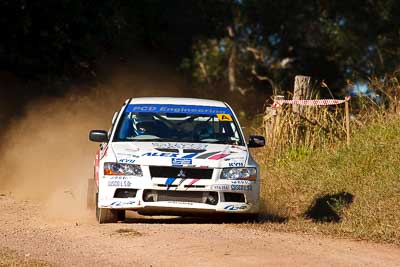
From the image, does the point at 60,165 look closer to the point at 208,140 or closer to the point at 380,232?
the point at 208,140

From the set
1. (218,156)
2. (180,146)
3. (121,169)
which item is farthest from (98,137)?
(218,156)

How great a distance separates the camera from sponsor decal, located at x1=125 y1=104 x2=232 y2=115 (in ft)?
45.4

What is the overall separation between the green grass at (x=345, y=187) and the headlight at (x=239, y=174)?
2.02ft

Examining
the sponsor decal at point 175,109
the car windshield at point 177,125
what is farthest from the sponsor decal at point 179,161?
the sponsor decal at point 175,109

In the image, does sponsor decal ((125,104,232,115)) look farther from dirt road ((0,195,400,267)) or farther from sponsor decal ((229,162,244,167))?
dirt road ((0,195,400,267))

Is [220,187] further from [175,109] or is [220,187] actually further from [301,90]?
[301,90]

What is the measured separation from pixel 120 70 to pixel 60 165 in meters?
11.7

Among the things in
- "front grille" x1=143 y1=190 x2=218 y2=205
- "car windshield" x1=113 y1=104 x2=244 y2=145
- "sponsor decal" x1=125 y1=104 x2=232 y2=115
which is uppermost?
"sponsor decal" x1=125 y1=104 x2=232 y2=115

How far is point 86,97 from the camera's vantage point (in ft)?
94.1

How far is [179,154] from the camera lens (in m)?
12.5

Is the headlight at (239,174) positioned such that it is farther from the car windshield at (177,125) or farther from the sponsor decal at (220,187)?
the car windshield at (177,125)

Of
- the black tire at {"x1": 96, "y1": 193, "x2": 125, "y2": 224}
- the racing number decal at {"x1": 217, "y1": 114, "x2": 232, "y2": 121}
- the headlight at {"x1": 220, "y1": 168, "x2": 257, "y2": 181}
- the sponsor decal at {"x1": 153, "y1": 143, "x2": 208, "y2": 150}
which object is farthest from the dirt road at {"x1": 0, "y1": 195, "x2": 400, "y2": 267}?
the racing number decal at {"x1": 217, "y1": 114, "x2": 232, "y2": 121}

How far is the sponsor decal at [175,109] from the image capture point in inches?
545

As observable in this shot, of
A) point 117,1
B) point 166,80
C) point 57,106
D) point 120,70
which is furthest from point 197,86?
point 57,106
